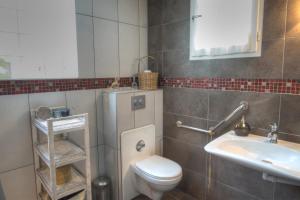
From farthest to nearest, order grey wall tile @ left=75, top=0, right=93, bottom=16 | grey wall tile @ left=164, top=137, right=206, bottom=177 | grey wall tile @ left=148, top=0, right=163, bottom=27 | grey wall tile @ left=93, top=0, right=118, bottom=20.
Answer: grey wall tile @ left=148, top=0, right=163, bottom=27, grey wall tile @ left=164, top=137, right=206, bottom=177, grey wall tile @ left=93, top=0, right=118, bottom=20, grey wall tile @ left=75, top=0, right=93, bottom=16

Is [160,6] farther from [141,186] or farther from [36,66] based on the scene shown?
[141,186]

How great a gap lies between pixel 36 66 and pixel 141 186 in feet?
4.65

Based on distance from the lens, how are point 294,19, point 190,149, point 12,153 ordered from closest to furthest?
point 294,19
point 12,153
point 190,149

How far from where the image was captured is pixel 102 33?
1875 millimetres

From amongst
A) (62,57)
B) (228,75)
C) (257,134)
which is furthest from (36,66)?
(257,134)

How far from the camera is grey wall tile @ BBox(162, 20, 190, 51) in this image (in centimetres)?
193

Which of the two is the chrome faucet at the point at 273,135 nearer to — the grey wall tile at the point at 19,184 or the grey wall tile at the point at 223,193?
the grey wall tile at the point at 223,193

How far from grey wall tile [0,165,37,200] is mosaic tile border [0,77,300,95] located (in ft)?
2.00

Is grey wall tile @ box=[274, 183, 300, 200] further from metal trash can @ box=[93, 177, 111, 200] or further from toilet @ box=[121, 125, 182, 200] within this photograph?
metal trash can @ box=[93, 177, 111, 200]

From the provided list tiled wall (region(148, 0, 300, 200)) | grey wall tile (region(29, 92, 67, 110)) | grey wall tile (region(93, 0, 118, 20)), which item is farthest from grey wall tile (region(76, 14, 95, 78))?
tiled wall (region(148, 0, 300, 200))

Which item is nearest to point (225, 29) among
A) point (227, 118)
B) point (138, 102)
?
point (227, 118)

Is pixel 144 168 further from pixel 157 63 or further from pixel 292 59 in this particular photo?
pixel 292 59

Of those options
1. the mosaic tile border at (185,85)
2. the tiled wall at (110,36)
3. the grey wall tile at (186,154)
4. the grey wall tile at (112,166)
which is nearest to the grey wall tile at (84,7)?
the tiled wall at (110,36)

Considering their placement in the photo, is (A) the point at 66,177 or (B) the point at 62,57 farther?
(B) the point at 62,57
